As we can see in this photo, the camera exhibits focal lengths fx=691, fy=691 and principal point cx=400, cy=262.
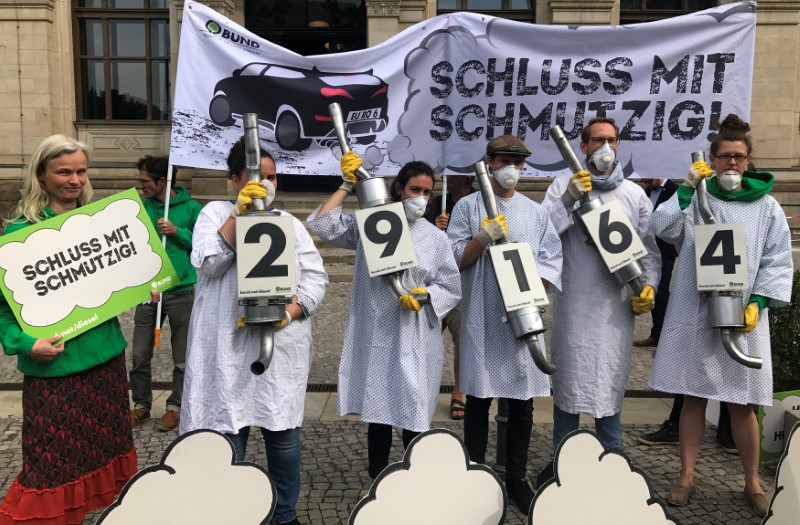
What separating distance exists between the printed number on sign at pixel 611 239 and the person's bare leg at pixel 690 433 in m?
0.96

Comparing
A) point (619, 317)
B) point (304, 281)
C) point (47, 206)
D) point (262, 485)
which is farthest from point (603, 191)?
point (47, 206)

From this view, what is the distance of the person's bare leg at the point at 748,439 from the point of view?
11.4ft

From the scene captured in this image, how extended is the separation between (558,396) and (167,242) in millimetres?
2692

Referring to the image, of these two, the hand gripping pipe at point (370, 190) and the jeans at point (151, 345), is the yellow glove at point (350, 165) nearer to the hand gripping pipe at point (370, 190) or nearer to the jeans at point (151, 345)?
the hand gripping pipe at point (370, 190)

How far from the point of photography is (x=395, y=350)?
10.7 ft

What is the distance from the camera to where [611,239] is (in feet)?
10.7

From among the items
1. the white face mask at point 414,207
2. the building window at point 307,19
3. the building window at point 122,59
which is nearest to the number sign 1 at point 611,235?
the white face mask at point 414,207

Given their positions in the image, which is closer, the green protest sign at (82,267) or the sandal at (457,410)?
the green protest sign at (82,267)

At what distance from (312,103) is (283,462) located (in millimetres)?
2551

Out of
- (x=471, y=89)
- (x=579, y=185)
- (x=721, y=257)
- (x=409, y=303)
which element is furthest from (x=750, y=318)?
(x=471, y=89)

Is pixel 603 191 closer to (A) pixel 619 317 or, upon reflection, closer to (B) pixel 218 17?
(A) pixel 619 317

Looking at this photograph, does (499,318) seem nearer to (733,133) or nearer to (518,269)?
(518,269)

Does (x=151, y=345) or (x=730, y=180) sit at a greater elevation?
(x=730, y=180)

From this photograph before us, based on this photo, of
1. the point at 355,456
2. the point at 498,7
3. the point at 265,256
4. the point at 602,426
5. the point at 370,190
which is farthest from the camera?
the point at 498,7
